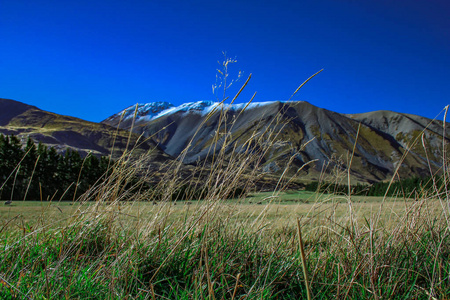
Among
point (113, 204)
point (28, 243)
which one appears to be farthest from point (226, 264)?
point (28, 243)

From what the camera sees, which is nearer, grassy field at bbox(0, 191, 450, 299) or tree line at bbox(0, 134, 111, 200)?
grassy field at bbox(0, 191, 450, 299)

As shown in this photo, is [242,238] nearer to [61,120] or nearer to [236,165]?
[236,165]

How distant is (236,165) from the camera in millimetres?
2336

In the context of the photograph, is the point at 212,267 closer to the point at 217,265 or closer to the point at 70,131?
the point at 217,265

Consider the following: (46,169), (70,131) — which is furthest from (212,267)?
(70,131)

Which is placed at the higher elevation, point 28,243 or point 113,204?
point 113,204

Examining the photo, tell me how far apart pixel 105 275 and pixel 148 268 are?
26 cm

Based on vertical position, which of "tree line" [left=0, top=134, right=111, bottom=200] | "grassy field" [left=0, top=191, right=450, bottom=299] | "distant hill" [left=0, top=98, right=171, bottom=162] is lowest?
"tree line" [left=0, top=134, right=111, bottom=200]

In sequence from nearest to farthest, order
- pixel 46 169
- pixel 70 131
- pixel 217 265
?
1. pixel 217 265
2. pixel 46 169
3. pixel 70 131

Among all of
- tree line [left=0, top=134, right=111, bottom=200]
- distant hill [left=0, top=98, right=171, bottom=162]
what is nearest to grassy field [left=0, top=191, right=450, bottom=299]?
tree line [left=0, top=134, right=111, bottom=200]

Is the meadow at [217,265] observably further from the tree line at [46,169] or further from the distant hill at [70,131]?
the distant hill at [70,131]

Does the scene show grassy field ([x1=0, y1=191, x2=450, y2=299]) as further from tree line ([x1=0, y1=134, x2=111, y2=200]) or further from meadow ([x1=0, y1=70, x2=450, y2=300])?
tree line ([x1=0, y1=134, x2=111, y2=200])

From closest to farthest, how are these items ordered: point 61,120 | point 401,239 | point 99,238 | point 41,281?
point 41,281, point 401,239, point 99,238, point 61,120

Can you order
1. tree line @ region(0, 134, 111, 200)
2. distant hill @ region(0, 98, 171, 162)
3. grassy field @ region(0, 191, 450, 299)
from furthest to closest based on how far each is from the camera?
distant hill @ region(0, 98, 171, 162), tree line @ region(0, 134, 111, 200), grassy field @ region(0, 191, 450, 299)
